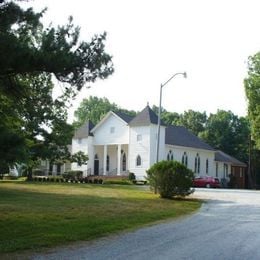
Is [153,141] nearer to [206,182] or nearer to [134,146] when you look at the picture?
[134,146]

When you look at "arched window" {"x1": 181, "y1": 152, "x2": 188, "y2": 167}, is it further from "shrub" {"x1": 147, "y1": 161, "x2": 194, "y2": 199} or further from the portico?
"shrub" {"x1": 147, "y1": 161, "x2": 194, "y2": 199}

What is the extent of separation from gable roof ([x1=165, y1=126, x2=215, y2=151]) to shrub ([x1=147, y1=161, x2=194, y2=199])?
34.2 m

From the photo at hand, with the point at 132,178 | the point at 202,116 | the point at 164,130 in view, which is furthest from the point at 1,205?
the point at 202,116

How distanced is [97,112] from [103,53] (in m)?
104

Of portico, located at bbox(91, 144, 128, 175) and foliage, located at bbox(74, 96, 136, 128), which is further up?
foliage, located at bbox(74, 96, 136, 128)

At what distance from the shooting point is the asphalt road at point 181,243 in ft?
36.3

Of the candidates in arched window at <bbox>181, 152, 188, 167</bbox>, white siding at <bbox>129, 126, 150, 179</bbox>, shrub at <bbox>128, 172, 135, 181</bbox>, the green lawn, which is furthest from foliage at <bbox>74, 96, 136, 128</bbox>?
the green lawn

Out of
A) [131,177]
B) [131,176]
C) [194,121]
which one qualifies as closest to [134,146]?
[131,176]

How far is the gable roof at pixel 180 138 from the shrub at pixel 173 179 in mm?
34218

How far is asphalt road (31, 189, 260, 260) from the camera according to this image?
36.3 feet

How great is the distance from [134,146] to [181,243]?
159ft

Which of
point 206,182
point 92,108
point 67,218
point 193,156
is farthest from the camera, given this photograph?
point 92,108

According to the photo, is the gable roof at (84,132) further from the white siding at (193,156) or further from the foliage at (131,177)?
the white siding at (193,156)

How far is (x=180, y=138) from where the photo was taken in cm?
6656
